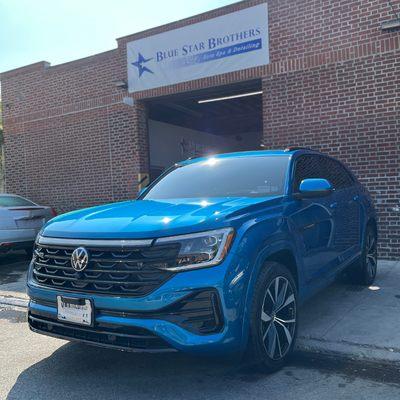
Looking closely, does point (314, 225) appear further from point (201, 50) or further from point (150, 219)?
point (201, 50)

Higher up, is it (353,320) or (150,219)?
(150,219)

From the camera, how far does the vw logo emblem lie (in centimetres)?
317

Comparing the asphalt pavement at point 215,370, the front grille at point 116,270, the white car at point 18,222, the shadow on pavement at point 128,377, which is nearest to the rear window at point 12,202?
the white car at point 18,222

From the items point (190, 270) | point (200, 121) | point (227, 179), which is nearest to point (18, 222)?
point (227, 179)

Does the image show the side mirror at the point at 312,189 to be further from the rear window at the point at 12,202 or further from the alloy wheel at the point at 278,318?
the rear window at the point at 12,202

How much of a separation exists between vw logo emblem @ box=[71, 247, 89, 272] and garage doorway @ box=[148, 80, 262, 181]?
6.89 metres

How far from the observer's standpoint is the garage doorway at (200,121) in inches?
441

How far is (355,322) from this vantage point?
451 cm

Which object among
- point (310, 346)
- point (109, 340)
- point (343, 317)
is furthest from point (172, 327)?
point (343, 317)

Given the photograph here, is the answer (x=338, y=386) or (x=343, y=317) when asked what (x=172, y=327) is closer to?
(x=338, y=386)

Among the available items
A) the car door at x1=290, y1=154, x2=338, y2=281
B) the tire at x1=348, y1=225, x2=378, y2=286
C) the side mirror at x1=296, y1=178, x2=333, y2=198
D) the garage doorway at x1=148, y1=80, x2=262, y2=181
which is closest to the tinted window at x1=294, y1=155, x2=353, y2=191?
the car door at x1=290, y1=154, x2=338, y2=281

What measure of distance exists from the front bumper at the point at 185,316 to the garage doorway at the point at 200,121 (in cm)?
703

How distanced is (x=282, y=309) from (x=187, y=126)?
12412 millimetres

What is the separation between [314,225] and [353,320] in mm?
1162
